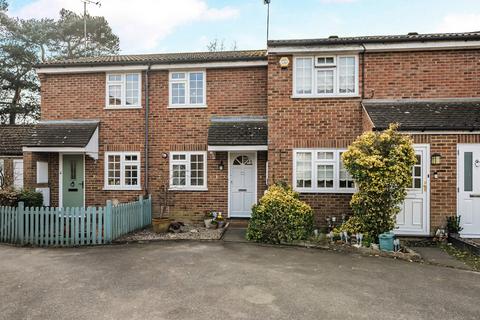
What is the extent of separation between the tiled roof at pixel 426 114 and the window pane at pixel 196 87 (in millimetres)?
5581

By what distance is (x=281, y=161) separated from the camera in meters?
10.2

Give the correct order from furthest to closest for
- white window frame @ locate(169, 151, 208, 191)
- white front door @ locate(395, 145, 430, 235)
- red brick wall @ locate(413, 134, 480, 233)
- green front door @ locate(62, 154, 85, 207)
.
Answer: green front door @ locate(62, 154, 85, 207) → white window frame @ locate(169, 151, 208, 191) → white front door @ locate(395, 145, 430, 235) → red brick wall @ locate(413, 134, 480, 233)

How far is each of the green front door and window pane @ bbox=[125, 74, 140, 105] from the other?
2761 millimetres

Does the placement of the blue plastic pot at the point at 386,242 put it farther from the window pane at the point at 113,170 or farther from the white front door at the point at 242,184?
the window pane at the point at 113,170

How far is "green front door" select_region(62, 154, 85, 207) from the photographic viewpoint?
12.2 meters

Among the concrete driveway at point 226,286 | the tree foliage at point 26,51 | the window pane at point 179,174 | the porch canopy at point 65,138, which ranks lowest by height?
the concrete driveway at point 226,286

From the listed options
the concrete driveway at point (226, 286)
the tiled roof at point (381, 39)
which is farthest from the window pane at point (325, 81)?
the concrete driveway at point (226, 286)

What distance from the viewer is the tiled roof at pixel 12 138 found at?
13.5 metres

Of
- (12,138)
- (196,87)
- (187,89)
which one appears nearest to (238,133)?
(196,87)

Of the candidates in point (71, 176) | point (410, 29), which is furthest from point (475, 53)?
point (71, 176)

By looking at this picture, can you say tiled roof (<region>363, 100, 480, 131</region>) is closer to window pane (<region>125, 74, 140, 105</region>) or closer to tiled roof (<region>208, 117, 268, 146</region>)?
tiled roof (<region>208, 117, 268, 146</region>)

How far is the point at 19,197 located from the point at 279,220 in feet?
26.9

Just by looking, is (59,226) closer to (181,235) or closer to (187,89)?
(181,235)

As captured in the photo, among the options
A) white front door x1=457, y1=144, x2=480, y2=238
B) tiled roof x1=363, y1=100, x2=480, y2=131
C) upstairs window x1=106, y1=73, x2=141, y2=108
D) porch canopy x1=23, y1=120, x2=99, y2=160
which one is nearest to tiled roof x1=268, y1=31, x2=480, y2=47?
tiled roof x1=363, y1=100, x2=480, y2=131
